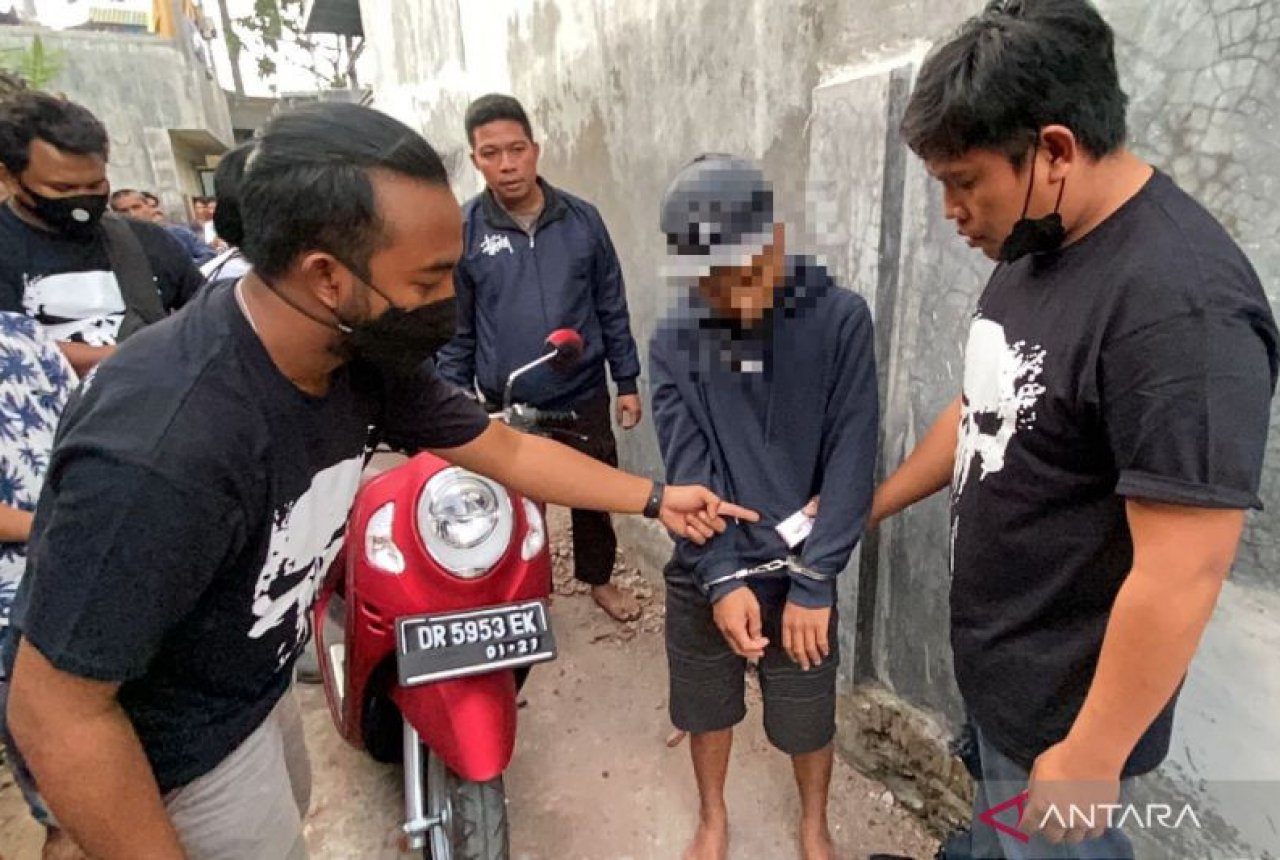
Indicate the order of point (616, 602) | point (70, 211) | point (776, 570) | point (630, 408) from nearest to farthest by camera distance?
point (776, 570) → point (70, 211) → point (630, 408) → point (616, 602)

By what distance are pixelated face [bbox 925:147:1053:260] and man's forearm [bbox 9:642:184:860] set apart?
1.32 metres

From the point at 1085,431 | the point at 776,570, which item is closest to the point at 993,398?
the point at 1085,431

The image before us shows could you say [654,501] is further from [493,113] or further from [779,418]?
[493,113]

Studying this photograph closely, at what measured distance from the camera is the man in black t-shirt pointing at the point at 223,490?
868mm

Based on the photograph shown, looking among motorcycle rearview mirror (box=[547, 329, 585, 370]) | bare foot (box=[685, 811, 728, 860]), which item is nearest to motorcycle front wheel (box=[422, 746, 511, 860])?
bare foot (box=[685, 811, 728, 860])

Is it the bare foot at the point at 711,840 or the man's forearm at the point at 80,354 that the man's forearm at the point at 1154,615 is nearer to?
the bare foot at the point at 711,840

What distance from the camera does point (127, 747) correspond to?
0.96m

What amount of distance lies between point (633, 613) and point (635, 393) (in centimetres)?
96

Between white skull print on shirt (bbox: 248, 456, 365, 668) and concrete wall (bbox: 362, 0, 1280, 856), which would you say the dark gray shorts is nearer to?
concrete wall (bbox: 362, 0, 1280, 856)

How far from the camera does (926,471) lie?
1.61 m

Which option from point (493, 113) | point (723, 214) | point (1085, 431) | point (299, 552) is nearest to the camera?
point (1085, 431)

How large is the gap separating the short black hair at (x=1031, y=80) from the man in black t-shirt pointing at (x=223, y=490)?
72 cm

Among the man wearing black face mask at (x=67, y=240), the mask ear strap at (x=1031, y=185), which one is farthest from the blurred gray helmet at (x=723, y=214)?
the man wearing black face mask at (x=67, y=240)

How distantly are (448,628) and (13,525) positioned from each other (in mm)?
934
